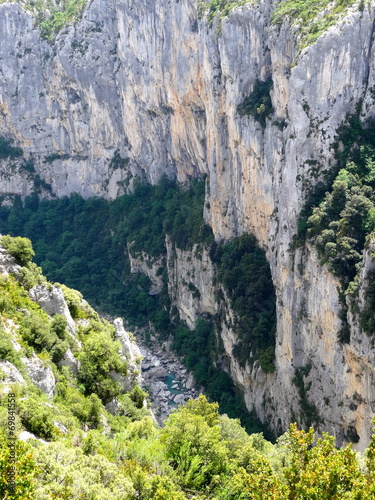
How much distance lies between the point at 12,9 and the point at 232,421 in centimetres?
6100

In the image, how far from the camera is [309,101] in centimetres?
3550

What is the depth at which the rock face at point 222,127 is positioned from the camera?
3456 centimetres

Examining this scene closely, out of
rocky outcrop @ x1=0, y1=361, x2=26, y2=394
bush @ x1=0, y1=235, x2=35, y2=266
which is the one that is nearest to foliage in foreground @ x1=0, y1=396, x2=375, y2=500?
rocky outcrop @ x1=0, y1=361, x2=26, y2=394

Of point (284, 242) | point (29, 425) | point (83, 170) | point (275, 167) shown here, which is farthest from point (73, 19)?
point (29, 425)

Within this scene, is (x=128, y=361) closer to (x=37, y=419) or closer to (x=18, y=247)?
(x=18, y=247)

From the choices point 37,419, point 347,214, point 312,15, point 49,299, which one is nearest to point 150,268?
point 347,214

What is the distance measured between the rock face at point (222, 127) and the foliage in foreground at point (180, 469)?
42.2 feet

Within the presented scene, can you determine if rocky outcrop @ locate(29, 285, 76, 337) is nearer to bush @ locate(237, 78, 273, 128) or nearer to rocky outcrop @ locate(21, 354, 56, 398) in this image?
rocky outcrop @ locate(21, 354, 56, 398)

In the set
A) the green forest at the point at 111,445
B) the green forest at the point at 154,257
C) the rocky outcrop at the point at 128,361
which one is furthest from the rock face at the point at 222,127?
the rocky outcrop at the point at 128,361

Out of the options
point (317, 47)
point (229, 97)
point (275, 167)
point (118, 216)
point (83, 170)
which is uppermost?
point (317, 47)

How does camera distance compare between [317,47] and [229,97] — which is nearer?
[317,47]

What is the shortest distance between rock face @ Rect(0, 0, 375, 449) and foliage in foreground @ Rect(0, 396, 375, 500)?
12.9 meters

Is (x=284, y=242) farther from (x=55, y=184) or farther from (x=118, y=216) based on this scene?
(x=55, y=184)

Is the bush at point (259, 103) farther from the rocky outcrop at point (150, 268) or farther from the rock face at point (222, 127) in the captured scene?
the rocky outcrop at point (150, 268)
